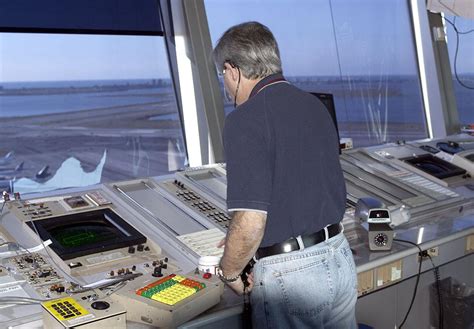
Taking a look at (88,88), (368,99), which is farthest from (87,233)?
(368,99)

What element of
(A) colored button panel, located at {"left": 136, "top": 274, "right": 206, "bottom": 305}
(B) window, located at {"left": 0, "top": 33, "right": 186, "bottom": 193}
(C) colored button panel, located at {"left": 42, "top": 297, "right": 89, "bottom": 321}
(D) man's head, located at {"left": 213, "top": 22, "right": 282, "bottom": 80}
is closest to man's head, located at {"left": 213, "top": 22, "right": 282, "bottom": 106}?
(D) man's head, located at {"left": 213, "top": 22, "right": 282, "bottom": 80}

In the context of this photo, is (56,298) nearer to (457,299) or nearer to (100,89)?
(457,299)

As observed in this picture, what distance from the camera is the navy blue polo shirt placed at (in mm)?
1594

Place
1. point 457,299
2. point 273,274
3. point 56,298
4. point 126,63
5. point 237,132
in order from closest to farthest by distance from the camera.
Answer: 1. point 237,132
2. point 273,274
3. point 56,298
4. point 457,299
5. point 126,63

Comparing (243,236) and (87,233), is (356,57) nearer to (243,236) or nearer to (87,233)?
(87,233)

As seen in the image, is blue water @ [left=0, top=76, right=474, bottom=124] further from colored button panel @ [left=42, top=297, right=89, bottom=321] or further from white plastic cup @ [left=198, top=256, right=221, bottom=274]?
colored button panel @ [left=42, top=297, right=89, bottom=321]

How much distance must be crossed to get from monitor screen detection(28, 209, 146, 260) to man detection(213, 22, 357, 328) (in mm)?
614

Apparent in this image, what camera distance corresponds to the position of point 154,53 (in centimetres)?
383

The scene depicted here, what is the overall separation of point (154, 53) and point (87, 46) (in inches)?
16.7

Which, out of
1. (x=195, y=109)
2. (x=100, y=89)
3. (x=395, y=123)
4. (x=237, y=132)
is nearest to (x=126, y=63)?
(x=100, y=89)

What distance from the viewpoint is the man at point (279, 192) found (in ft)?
5.27

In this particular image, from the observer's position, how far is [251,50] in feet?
5.55

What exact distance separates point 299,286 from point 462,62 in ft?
13.6

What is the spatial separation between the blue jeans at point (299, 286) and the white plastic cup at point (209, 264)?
1.05ft
